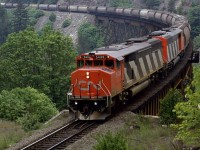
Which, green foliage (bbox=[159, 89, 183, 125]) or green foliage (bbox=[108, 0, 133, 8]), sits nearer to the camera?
green foliage (bbox=[159, 89, 183, 125])

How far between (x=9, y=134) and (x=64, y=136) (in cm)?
292

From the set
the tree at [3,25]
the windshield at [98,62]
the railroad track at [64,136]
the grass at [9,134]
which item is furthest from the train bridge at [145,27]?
the tree at [3,25]

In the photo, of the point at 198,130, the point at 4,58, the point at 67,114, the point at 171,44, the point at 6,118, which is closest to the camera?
the point at 198,130

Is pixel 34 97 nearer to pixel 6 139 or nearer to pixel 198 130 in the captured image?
pixel 6 139

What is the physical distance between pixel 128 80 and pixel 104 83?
10.8ft

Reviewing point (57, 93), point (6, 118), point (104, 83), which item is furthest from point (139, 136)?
point (57, 93)

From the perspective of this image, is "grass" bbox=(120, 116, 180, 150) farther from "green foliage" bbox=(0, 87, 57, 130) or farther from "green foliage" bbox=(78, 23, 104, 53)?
"green foliage" bbox=(78, 23, 104, 53)

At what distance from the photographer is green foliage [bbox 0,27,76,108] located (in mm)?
48906

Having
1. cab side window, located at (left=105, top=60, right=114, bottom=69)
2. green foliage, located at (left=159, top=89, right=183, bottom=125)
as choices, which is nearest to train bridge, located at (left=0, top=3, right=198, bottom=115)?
cab side window, located at (left=105, top=60, right=114, bottom=69)

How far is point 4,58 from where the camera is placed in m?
53.4

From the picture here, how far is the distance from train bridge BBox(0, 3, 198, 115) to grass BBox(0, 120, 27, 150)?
5.98 metres

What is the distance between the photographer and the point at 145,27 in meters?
84.3

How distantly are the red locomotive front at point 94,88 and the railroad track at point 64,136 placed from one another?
59 cm

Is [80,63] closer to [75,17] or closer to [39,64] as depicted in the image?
[39,64]
